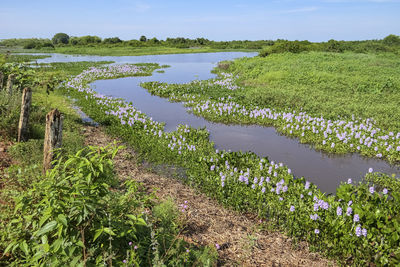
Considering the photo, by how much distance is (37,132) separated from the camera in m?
8.07

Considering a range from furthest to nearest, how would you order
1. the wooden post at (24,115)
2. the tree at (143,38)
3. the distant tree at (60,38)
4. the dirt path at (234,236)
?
the distant tree at (60,38)
the tree at (143,38)
the wooden post at (24,115)
the dirt path at (234,236)

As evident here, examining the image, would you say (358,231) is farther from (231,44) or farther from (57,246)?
(231,44)

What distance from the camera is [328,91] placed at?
59.6 feet

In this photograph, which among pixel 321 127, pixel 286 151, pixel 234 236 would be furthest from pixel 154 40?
pixel 234 236

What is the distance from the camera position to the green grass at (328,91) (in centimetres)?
1273

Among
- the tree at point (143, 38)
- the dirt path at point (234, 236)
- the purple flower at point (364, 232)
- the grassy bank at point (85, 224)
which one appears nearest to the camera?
the grassy bank at point (85, 224)

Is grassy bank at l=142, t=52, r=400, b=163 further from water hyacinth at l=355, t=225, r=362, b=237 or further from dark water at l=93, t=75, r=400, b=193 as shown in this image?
water hyacinth at l=355, t=225, r=362, b=237

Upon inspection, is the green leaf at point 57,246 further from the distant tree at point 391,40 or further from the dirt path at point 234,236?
the distant tree at point 391,40

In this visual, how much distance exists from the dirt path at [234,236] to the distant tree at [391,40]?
8565cm

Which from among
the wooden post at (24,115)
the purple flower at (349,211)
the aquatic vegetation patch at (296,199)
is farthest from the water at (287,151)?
the wooden post at (24,115)

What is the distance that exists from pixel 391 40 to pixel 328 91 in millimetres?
71845

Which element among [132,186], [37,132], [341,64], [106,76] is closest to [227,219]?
[132,186]

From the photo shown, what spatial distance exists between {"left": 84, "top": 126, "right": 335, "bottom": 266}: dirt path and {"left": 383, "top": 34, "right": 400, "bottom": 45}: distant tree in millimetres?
85650

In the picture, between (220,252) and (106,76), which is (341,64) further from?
(220,252)
